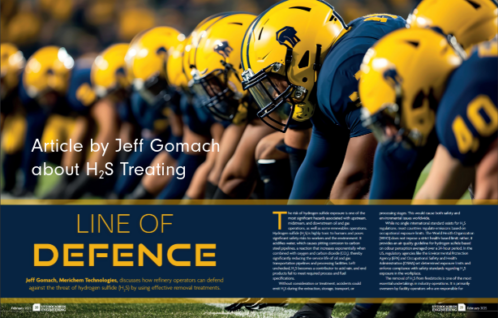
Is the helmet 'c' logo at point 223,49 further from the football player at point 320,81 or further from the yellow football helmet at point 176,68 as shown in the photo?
the yellow football helmet at point 176,68

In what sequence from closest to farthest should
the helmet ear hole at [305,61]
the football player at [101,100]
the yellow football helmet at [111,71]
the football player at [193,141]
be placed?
the helmet ear hole at [305,61]
the football player at [193,141]
the football player at [101,100]
the yellow football helmet at [111,71]

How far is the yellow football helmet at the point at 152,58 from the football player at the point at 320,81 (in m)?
1.45

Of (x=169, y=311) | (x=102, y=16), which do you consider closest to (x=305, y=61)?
(x=169, y=311)

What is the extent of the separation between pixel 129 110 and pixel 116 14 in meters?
0.67

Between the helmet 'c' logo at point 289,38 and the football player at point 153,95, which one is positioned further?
the football player at point 153,95

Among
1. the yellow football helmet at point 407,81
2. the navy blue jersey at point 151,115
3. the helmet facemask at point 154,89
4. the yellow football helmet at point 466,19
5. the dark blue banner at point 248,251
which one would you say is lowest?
the dark blue banner at point 248,251

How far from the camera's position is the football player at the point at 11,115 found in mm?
4676

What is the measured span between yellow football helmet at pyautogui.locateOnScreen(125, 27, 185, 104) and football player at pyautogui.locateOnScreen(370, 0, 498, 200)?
77.2 inches

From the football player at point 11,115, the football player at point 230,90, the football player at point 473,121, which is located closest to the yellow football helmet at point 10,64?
the football player at point 11,115

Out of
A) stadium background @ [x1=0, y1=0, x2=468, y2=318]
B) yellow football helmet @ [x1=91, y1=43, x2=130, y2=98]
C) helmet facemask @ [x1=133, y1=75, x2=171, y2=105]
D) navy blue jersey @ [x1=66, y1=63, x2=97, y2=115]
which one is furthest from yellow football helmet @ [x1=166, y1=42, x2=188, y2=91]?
navy blue jersey @ [x1=66, y1=63, x2=97, y2=115]

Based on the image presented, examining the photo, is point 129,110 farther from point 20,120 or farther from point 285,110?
point 285,110

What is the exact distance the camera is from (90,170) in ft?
12.7

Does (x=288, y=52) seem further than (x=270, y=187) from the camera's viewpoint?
No

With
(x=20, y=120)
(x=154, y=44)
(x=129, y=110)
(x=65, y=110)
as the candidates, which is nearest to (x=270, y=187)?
(x=154, y=44)
